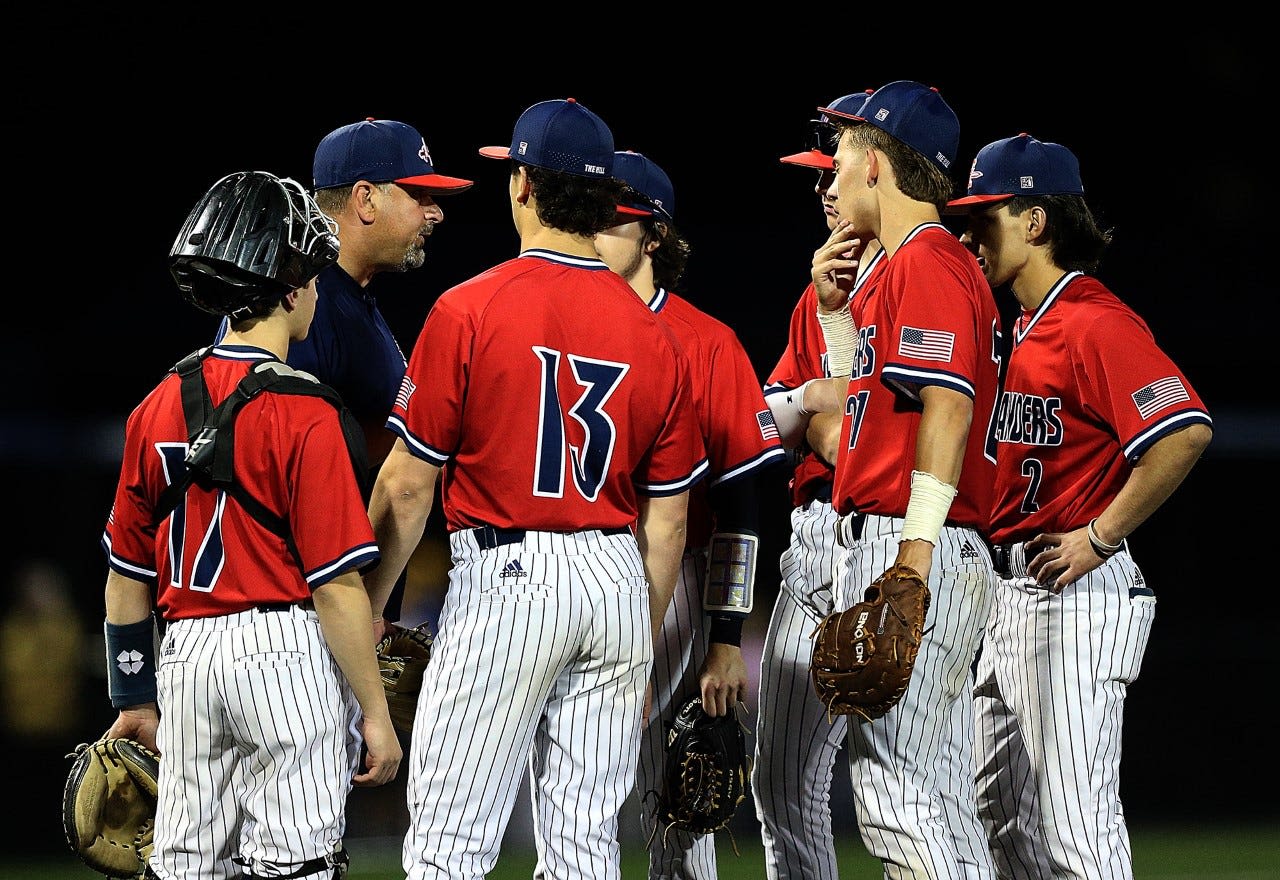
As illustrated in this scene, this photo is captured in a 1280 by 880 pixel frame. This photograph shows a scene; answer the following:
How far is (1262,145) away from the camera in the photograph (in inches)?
589

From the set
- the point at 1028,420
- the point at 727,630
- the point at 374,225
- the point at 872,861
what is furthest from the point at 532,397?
the point at 872,861

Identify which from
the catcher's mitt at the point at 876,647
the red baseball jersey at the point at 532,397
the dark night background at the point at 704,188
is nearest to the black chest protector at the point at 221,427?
the red baseball jersey at the point at 532,397

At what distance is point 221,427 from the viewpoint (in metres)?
2.65

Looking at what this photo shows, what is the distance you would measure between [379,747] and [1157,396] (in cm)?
196

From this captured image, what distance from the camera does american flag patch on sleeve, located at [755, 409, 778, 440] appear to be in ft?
12.0

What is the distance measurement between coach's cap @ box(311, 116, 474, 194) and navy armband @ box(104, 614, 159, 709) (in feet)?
4.41

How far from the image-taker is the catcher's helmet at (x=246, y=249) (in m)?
2.79

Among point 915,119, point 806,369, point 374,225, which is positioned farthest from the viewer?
point 806,369

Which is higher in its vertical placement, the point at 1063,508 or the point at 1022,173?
the point at 1022,173

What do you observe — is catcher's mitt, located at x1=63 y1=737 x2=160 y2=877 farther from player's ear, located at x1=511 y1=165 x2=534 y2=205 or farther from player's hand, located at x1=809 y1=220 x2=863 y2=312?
player's hand, located at x1=809 y1=220 x2=863 y2=312

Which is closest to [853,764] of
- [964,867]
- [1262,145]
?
[964,867]

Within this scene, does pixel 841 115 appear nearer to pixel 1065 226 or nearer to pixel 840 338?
pixel 840 338

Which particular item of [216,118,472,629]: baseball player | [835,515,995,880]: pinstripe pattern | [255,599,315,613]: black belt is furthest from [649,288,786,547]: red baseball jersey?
[255,599,315,613]: black belt

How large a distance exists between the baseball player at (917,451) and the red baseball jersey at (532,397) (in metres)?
0.51
